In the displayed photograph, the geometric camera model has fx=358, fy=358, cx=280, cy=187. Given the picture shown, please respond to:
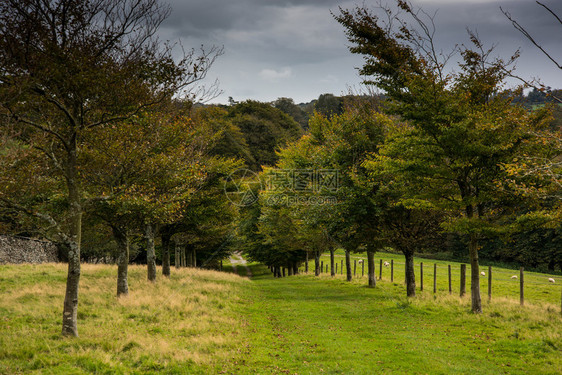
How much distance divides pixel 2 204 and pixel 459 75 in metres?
18.2

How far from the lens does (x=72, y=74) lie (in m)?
9.91

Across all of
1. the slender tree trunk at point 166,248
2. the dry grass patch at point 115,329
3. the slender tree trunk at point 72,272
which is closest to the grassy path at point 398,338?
the dry grass patch at point 115,329

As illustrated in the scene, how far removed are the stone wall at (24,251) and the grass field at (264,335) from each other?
19.4 m

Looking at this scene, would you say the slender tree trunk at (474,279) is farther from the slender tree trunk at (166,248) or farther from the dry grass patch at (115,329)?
the slender tree trunk at (166,248)

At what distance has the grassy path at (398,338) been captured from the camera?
31.8 feet

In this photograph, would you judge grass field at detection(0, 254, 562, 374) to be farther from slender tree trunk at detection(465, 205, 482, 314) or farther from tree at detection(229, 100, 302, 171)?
tree at detection(229, 100, 302, 171)

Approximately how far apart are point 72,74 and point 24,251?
36982mm

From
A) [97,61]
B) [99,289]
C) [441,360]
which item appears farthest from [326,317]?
[97,61]

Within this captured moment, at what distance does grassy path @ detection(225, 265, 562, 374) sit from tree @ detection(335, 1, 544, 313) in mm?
2375

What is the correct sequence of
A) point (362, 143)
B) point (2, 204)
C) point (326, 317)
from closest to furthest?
point (2, 204), point (326, 317), point (362, 143)

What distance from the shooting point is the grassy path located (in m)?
9.69

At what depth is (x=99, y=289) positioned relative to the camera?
63.4ft

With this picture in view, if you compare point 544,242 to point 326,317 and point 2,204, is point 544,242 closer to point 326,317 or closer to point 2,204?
point 326,317

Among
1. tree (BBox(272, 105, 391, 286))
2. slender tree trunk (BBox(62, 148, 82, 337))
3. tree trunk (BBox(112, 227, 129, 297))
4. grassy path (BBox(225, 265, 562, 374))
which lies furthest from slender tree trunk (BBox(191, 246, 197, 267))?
slender tree trunk (BBox(62, 148, 82, 337))
